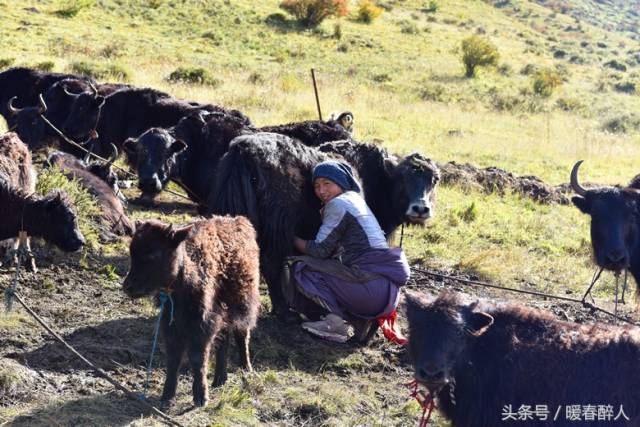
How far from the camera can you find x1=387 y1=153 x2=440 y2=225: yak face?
313 inches

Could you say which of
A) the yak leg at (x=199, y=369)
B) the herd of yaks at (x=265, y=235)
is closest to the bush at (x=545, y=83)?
the herd of yaks at (x=265, y=235)

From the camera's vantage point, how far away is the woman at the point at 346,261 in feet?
22.2

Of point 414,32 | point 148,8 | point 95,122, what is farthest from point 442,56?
point 95,122

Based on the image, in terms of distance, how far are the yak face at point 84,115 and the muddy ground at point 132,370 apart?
4.16m

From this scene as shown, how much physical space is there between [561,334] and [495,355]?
417 millimetres

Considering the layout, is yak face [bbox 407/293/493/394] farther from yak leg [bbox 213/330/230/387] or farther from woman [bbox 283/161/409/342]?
woman [bbox 283/161/409/342]

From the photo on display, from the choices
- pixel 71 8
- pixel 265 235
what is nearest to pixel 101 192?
pixel 265 235

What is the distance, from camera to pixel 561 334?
15.9ft

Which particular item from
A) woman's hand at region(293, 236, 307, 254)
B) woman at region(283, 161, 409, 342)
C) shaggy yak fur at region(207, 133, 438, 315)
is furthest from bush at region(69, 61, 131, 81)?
woman at region(283, 161, 409, 342)

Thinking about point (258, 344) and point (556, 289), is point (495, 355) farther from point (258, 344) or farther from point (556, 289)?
point (556, 289)

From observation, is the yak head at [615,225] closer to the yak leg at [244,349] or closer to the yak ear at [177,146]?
the yak leg at [244,349]

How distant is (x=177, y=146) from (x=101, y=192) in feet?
3.43

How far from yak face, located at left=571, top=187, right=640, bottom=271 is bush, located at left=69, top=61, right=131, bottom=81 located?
49.4ft

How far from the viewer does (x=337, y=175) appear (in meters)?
6.94
